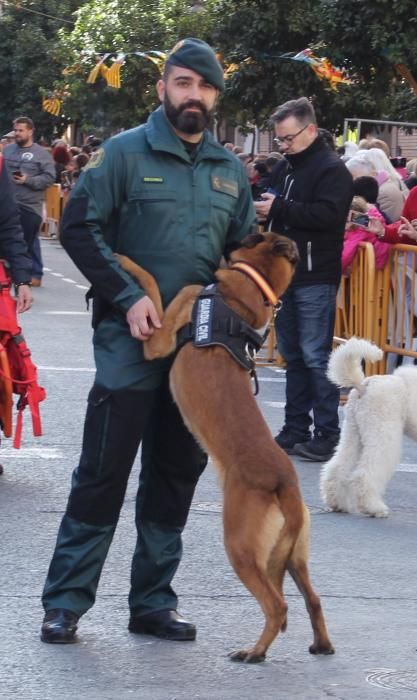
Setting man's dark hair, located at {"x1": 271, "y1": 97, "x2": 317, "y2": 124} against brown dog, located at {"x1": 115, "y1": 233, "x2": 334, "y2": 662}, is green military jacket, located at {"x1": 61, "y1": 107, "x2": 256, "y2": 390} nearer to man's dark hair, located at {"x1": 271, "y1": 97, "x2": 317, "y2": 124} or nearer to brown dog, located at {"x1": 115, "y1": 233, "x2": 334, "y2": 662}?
brown dog, located at {"x1": 115, "y1": 233, "x2": 334, "y2": 662}

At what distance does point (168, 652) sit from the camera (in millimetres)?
5109

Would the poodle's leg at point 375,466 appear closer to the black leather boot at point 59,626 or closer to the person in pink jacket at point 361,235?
the black leather boot at point 59,626

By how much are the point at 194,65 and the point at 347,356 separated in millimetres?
3069

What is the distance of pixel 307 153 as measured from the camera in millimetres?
9125

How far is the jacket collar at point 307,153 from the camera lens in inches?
359

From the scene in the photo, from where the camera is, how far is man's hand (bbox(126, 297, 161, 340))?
193 inches

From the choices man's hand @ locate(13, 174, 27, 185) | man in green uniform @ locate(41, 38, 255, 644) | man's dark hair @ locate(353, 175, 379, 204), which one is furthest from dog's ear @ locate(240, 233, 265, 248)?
man's hand @ locate(13, 174, 27, 185)

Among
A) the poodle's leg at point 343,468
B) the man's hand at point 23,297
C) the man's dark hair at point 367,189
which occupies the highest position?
the man's dark hair at point 367,189

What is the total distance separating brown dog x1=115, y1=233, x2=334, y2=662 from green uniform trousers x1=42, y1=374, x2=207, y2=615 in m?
0.26

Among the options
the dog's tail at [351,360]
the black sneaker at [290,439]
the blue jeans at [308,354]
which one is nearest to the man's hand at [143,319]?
the dog's tail at [351,360]

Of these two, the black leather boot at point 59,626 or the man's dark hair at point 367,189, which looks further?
the man's dark hair at point 367,189

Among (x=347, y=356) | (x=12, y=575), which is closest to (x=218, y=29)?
(x=347, y=356)

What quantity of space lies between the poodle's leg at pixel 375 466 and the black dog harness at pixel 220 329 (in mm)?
2899

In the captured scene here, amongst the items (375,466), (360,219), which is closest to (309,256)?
(375,466)
